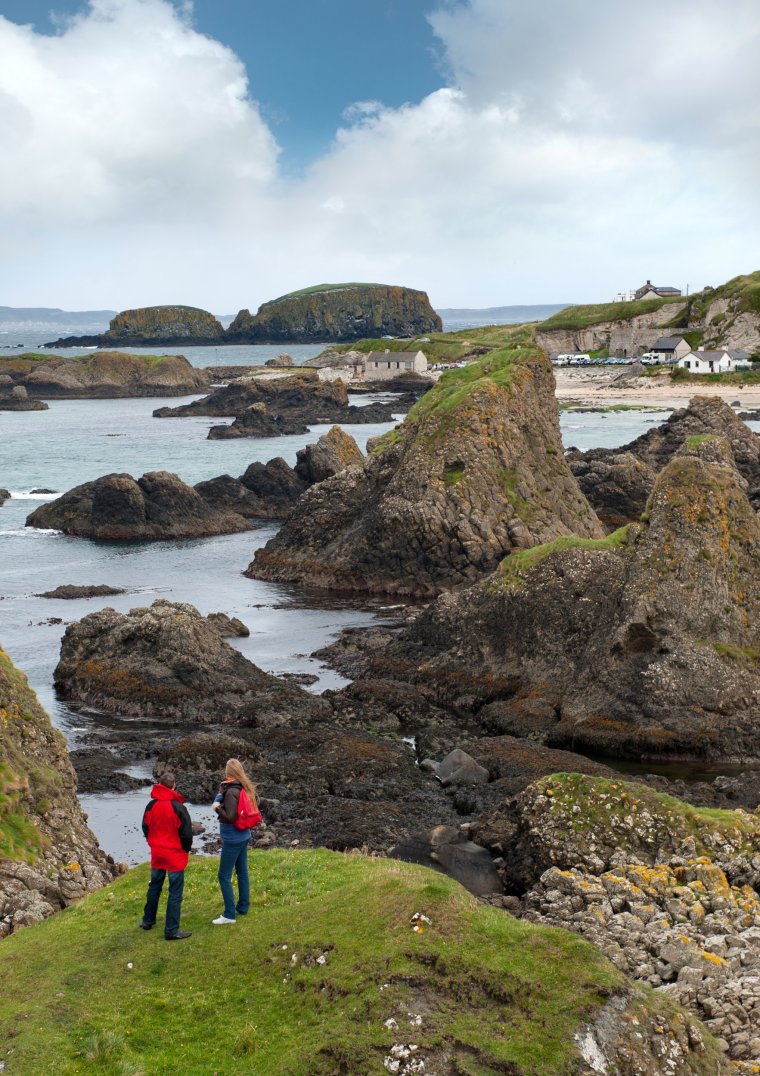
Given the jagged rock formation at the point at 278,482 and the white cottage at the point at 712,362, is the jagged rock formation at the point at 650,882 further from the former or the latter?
the white cottage at the point at 712,362

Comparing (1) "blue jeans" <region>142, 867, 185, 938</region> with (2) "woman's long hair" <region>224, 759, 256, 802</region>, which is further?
(2) "woman's long hair" <region>224, 759, 256, 802</region>

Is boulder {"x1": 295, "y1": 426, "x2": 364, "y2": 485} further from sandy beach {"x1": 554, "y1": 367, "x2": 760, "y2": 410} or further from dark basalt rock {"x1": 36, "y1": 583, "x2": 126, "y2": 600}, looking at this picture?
sandy beach {"x1": 554, "y1": 367, "x2": 760, "y2": 410}

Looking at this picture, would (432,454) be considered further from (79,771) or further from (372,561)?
(79,771)

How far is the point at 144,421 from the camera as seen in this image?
141250 mm

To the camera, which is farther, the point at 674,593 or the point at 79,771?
the point at 674,593

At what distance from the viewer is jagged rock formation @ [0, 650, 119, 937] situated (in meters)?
17.0

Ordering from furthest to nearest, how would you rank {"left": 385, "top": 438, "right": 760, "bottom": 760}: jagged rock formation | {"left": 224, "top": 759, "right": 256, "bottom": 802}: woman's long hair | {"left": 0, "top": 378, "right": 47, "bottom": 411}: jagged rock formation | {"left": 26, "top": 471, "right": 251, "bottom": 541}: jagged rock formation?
{"left": 0, "top": 378, "right": 47, "bottom": 411}: jagged rock formation
{"left": 26, "top": 471, "right": 251, "bottom": 541}: jagged rock formation
{"left": 385, "top": 438, "right": 760, "bottom": 760}: jagged rock formation
{"left": 224, "top": 759, "right": 256, "bottom": 802}: woman's long hair

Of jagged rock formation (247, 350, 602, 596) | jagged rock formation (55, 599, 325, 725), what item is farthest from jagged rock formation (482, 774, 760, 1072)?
jagged rock formation (247, 350, 602, 596)

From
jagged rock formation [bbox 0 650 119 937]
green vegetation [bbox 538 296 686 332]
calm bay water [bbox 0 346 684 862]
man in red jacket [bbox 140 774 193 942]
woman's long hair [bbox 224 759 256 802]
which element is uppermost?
green vegetation [bbox 538 296 686 332]

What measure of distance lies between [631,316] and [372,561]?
14818cm

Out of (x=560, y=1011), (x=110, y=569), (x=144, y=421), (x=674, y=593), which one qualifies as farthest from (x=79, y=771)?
(x=144, y=421)

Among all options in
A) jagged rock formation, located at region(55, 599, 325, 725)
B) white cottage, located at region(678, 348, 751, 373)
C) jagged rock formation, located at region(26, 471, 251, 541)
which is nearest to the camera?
jagged rock formation, located at region(55, 599, 325, 725)

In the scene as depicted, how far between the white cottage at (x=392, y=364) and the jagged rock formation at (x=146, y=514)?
117 meters

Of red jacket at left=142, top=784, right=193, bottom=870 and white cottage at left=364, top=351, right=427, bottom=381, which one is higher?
white cottage at left=364, top=351, right=427, bottom=381
